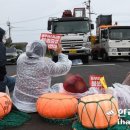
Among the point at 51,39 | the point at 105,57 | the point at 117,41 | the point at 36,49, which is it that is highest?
the point at 51,39

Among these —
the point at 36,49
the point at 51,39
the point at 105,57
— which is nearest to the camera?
the point at 36,49

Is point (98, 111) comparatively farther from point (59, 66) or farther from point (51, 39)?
point (51, 39)

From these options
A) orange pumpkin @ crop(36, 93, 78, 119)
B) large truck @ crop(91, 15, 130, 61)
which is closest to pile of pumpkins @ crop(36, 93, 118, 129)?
orange pumpkin @ crop(36, 93, 78, 119)

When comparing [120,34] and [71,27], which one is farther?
[120,34]

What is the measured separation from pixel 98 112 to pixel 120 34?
72.5 feet

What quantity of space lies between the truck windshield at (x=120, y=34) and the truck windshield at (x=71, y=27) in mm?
2811

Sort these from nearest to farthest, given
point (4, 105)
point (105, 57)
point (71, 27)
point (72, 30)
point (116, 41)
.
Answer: point (4, 105)
point (71, 27)
point (72, 30)
point (116, 41)
point (105, 57)

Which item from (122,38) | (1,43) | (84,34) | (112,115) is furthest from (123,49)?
(112,115)

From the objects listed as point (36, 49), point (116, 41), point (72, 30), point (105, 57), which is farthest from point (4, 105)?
point (105, 57)

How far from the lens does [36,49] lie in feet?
23.8

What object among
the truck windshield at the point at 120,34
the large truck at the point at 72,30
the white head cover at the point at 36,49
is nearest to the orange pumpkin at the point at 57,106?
the white head cover at the point at 36,49

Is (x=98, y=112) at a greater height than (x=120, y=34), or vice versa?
(x=120, y=34)

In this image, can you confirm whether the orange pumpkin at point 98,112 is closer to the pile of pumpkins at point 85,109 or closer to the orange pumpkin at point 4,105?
the pile of pumpkins at point 85,109

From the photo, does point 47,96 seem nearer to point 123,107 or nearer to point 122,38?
point 123,107
